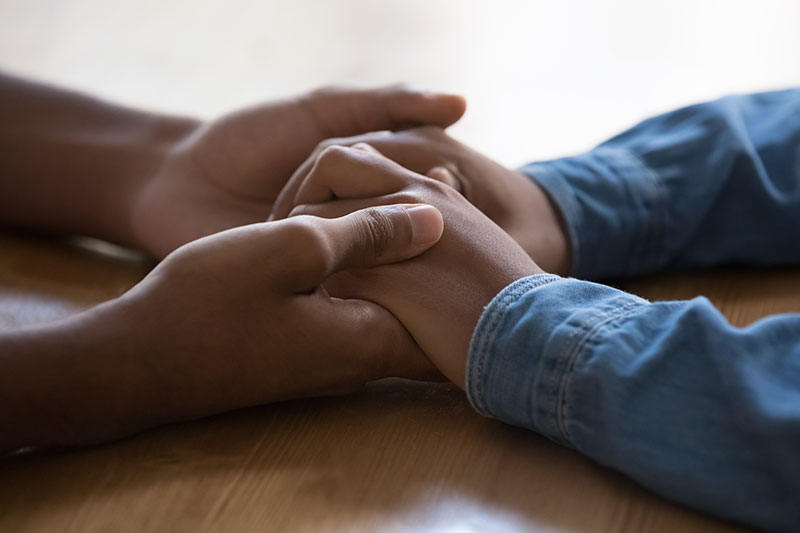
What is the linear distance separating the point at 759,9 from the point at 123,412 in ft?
4.62

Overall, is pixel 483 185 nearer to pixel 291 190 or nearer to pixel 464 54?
pixel 291 190

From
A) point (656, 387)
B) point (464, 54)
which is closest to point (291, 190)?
point (656, 387)

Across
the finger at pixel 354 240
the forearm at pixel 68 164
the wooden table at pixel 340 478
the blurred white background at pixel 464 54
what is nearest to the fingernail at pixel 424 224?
the finger at pixel 354 240

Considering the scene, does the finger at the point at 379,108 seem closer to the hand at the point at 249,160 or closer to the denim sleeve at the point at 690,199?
the hand at the point at 249,160

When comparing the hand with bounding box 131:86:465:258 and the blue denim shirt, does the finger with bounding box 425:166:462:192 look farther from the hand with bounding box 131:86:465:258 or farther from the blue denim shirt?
the blue denim shirt

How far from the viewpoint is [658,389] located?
510mm

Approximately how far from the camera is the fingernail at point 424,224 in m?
0.64

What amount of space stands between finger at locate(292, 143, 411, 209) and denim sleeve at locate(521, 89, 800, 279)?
0.57 ft

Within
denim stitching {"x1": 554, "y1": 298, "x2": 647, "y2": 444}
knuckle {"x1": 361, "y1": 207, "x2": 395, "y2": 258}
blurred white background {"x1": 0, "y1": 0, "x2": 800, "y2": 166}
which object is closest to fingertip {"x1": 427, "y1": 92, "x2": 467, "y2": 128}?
knuckle {"x1": 361, "y1": 207, "x2": 395, "y2": 258}

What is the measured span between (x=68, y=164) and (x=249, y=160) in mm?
199

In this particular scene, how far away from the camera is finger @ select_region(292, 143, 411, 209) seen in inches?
28.0

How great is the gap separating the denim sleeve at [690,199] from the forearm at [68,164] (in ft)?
1.39

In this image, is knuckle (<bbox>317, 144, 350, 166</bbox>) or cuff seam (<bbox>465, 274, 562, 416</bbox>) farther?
knuckle (<bbox>317, 144, 350, 166</bbox>)

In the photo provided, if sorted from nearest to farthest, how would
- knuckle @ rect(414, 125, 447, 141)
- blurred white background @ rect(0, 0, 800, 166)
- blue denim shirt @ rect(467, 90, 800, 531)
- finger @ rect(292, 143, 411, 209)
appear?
blue denim shirt @ rect(467, 90, 800, 531)
finger @ rect(292, 143, 411, 209)
knuckle @ rect(414, 125, 447, 141)
blurred white background @ rect(0, 0, 800, 166)
